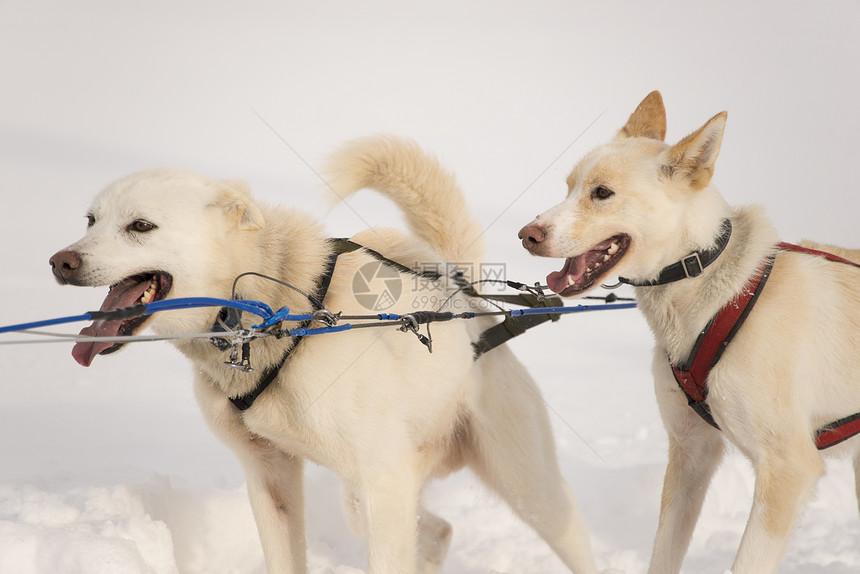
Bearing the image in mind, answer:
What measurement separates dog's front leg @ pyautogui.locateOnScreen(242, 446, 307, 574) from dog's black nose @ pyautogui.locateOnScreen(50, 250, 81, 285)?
0.89 meters

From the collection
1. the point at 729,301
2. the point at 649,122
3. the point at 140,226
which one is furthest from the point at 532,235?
the point at 140,226

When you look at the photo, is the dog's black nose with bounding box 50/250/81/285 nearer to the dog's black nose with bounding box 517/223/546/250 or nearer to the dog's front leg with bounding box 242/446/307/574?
the dog's front leg with bounding box 242/446/307/574

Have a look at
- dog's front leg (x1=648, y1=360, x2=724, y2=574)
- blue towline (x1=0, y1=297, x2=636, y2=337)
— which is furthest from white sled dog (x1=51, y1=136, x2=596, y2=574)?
dog's front leg (x1=648, y1=360, x2=724, y2=574)

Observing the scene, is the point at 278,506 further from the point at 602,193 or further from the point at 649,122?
the point at 649,122

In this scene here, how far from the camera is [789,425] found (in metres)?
2.11

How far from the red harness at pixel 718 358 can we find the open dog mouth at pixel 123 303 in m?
1.57

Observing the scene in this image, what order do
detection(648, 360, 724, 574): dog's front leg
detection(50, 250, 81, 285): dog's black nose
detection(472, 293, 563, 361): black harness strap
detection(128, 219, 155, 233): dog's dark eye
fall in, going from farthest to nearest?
1. detection(472, 293, 563, 361): black harness strap
2. detection(648, 360, 724, 574): dog's front leg
3. detection(128, 219, 155, 233): dog's dark eye
4. detection(50, 250, 81, 285): dog's black nose

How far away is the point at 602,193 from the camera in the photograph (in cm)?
232

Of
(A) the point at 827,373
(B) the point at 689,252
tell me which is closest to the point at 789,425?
(A) the point at 827,373

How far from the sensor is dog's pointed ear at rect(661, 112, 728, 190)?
7.20 ft

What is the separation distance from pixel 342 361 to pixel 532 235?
0.71 m

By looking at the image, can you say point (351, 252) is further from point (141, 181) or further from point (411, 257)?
point (141, 181)

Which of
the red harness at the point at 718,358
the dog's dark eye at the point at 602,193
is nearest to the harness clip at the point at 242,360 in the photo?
the dog's dark eye at the point at 602,193

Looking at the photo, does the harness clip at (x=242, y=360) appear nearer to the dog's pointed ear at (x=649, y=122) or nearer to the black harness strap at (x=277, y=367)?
the black harness strap at (x=277, y=367)
